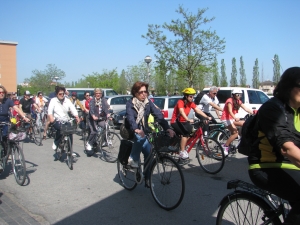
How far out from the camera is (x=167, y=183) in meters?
4.86

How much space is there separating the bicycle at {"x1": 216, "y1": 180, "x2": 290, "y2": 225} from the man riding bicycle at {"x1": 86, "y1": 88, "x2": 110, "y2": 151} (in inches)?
242

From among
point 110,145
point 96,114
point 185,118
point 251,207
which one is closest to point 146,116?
point 185,118

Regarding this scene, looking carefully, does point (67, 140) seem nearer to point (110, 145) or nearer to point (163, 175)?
point (110, 145)

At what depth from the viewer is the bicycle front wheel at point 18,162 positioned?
6289 mm

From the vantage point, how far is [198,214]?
4602mm

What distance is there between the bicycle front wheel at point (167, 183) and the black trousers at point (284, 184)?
2.01 meters

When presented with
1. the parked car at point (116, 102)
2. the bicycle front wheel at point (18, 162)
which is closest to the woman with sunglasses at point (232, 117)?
the bicycle front wheel at point (18, 162)

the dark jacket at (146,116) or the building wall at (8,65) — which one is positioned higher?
the building wall at (8,65)

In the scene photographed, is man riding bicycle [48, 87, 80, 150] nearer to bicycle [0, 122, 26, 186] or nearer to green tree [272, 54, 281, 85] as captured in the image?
bicycle [0, 122, 26, 186]

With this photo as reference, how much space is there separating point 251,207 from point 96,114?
22.1 feet

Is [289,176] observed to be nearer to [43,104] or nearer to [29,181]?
[29,181]

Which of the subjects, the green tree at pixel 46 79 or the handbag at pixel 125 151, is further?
the green tree at pixel 46 79

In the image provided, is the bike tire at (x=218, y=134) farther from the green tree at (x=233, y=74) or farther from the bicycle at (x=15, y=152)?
the green tree at (x=233, y=74)

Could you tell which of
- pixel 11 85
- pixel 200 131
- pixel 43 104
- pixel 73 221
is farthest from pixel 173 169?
pixel 11 85
